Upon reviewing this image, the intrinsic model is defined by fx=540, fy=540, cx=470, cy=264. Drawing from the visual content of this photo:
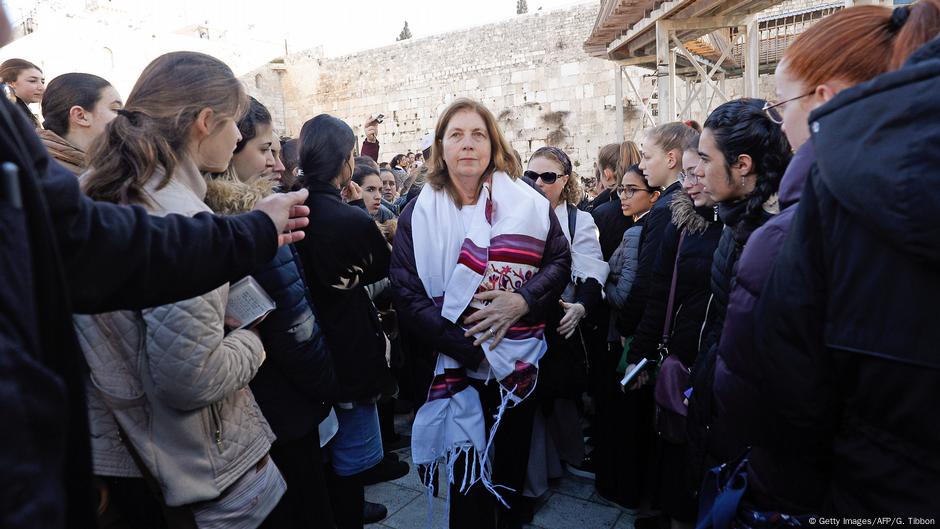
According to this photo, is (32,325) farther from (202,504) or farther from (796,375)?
(796,375)

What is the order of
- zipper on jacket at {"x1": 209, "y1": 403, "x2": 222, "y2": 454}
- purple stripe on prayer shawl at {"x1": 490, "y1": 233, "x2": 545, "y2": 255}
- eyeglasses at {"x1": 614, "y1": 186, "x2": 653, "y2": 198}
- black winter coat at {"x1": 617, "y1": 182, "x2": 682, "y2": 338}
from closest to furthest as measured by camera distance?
zipper on jacket at {"x1": 209, "y1": 403, "x2": 222, "y2": 454} < purple stripe on prayer shawl at {"x1": 490, "y1": 233, "x2": 545, "y2": 255} < black winter coat at {"x1": 617, "y1": 182, "x2": 682, "y2": 338} < eyeglasses at {"x1": 614, "y1": 186, "x2": 653, "y2": 198}

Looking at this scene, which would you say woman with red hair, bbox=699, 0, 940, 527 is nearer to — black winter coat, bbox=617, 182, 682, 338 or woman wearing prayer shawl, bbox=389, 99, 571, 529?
woman wearing prayer shawl, bbox=389, 99, 571, 529

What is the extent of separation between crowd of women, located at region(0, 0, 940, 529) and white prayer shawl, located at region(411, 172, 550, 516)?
11 millimetres

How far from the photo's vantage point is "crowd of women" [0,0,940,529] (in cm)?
92

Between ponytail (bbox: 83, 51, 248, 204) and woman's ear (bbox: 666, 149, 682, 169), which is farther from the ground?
ponytail (bbox: 83, 51, 248, 204)

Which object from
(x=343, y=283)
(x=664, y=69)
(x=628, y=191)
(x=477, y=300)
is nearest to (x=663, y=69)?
(x=664, y=69)

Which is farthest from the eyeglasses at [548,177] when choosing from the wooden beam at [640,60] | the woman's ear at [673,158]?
the wooden beam at [640,60]

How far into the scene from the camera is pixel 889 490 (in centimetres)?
94

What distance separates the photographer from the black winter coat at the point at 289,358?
1.90 m

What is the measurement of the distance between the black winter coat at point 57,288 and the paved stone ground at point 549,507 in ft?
7.33

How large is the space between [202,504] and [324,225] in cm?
116

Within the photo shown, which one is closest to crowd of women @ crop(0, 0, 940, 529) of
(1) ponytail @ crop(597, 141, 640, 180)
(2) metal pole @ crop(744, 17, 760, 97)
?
(1) ponytail @ crop(597, 141, 640, 180)

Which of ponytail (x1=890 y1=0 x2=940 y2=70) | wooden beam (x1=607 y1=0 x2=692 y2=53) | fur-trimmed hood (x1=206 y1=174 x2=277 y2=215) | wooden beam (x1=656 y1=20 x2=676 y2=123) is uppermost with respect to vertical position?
wooden beam (x1=607 y1=0 x2=692 y2=53)

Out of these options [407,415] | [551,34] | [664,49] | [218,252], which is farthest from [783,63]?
[551,34]
